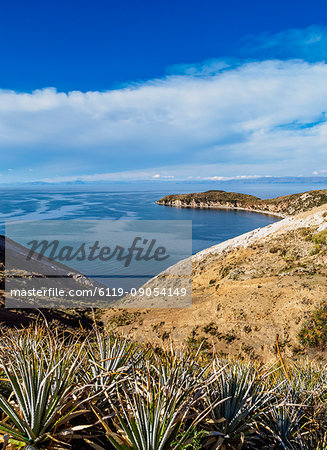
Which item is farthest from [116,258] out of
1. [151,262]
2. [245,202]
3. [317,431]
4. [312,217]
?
[245,202]

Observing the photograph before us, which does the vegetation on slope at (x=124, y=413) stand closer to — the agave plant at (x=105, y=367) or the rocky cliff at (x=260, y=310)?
the agave plant at (x=105, y=367)

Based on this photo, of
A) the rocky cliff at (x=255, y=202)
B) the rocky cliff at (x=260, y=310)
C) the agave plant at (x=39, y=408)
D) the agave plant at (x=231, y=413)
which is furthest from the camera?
the rocky cliff at (x=255, y=202)

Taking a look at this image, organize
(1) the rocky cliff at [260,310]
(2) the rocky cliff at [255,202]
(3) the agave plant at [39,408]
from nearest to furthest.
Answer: (3) the agave plant at [39,408], (1) the rocky cliff at [260,310], (2) the rocky cliff at [255,202]

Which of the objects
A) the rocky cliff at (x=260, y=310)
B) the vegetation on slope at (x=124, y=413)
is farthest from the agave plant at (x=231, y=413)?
the rocky cliff at (x=260, y=310)

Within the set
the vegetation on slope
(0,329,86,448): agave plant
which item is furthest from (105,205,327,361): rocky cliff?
A: (0,329,86,448): agave plant

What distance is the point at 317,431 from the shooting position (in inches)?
130

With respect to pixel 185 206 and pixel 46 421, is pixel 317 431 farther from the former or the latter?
pixel 185 206

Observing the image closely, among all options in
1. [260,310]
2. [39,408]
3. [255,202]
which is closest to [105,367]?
[39,408]

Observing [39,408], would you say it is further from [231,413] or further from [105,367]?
[231,413]

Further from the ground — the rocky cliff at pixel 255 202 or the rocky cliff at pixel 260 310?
the rocky cliff at pixel 255 202

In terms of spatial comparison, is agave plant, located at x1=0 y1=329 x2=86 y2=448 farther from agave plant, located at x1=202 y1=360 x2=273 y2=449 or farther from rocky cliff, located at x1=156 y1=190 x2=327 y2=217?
rocky cliff, located at x1=156 y1=190 x2=327 y2=217

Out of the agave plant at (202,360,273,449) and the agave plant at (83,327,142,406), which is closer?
the agave plant at (202,360,273,449)

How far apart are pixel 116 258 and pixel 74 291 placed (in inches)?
938

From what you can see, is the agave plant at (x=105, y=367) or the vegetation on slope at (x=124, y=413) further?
the agave plant at (x=105, y=367)
